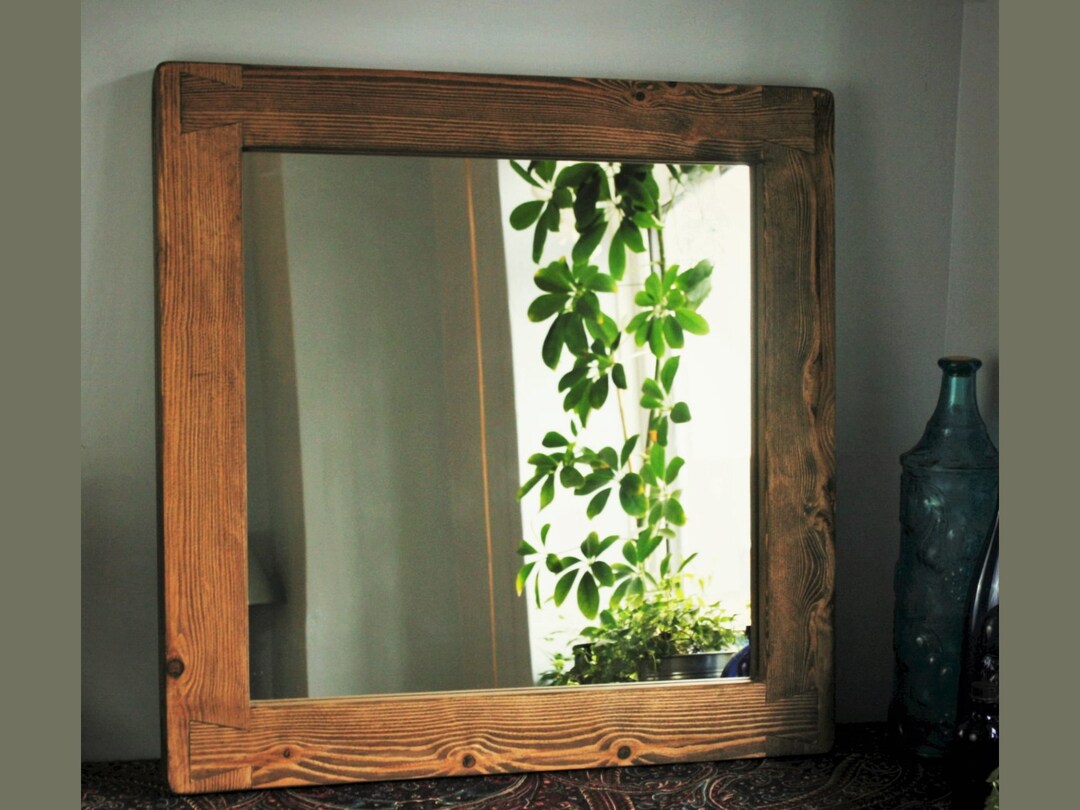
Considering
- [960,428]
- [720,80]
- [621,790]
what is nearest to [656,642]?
[621,790]

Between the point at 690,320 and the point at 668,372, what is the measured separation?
0.06 meters

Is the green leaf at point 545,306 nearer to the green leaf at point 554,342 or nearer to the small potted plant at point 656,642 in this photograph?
the green leaf at point 554,342

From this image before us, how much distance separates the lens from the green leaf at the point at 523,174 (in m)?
1.12

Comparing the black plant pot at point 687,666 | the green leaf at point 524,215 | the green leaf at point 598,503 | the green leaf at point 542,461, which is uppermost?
the green leaf at point 524,215

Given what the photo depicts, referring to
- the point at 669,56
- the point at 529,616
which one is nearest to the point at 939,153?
the point at 669,56

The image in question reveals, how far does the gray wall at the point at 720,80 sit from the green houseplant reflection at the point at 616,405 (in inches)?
6.7

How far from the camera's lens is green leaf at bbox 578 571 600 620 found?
3.76 feet

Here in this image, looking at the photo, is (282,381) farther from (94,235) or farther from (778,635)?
(778,635)

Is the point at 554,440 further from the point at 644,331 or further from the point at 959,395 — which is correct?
the point at 959,395

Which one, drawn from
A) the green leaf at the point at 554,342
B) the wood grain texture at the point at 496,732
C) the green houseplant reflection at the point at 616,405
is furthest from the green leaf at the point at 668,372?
the wood grain texture at the point at 496,732

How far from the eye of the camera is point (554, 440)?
1136 mm

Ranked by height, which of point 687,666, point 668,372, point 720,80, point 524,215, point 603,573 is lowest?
point 687,666

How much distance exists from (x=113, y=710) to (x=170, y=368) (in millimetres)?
390

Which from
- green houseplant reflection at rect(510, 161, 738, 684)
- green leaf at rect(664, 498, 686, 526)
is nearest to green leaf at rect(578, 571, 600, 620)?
green houseplant reflection at rect(510, 161, 738, 684)
